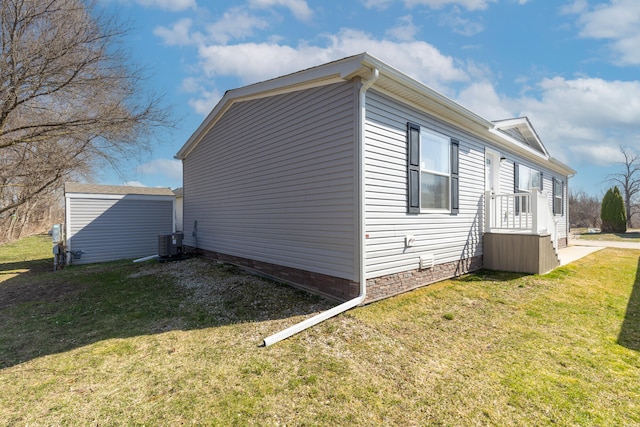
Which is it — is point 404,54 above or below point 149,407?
above

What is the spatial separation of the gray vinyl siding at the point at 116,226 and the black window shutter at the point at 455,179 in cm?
1080

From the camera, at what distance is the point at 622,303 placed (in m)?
5.09

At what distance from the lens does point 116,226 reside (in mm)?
11258

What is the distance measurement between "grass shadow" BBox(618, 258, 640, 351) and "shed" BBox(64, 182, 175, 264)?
43.1 ft

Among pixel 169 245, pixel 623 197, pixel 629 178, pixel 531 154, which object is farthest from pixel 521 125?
pixel 629 178

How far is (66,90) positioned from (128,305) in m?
6.03

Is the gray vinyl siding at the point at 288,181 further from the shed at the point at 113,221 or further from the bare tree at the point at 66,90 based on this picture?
the shed at the point at 113,221

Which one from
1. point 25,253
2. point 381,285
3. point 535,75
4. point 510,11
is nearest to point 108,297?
point 381,285

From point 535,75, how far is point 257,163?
36.7ft

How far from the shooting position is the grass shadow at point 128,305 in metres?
4.21

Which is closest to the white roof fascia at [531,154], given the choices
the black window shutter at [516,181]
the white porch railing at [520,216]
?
the black window shutter at [516,181]

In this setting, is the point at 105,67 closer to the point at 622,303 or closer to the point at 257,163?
the point at 257,163

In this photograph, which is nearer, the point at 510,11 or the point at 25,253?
the point at 510,11

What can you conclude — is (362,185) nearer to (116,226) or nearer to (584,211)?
(116,226)
